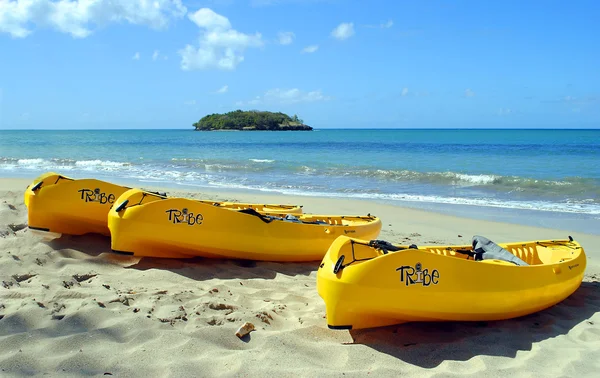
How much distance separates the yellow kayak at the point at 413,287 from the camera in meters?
3.94

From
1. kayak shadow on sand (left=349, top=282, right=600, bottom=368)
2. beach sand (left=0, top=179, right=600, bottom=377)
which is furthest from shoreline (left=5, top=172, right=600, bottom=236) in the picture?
kayak shadow on sand (left=349, top=282, right=600, bottom=368)

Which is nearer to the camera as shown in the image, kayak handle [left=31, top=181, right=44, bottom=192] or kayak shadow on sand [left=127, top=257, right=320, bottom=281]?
kayak shadow on sand [left=127, top=257, right=320, bottom=281]

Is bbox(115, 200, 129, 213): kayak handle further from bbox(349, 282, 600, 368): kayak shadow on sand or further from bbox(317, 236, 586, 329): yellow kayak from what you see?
bbox(349, 282, 600, 368): kayak shadow on sand

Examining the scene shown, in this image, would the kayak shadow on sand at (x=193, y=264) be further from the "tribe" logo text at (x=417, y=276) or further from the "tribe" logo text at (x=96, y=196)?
the "tribe" logo text at (x=417, y=276)

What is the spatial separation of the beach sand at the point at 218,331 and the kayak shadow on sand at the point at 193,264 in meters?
0.02

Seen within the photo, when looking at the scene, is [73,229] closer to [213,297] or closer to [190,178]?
[213,297]

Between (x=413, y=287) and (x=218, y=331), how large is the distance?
Result: 155 cm

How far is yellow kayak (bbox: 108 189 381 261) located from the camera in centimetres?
577

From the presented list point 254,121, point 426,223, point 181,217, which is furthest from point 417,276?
point 254,121

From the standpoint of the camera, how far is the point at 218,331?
3.85 metres

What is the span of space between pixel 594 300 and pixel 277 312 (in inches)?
135

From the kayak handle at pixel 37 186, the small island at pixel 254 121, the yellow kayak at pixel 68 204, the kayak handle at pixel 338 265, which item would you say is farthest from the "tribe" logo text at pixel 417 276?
the small island at pixel 254 121

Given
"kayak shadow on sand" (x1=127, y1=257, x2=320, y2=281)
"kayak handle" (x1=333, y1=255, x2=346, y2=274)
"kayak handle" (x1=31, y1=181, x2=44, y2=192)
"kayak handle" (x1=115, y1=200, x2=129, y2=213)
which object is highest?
"kayak handle" (x1=31, y1=181, x2=44, y2=192)

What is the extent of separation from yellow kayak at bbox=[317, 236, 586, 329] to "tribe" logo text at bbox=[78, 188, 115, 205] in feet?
11.7
